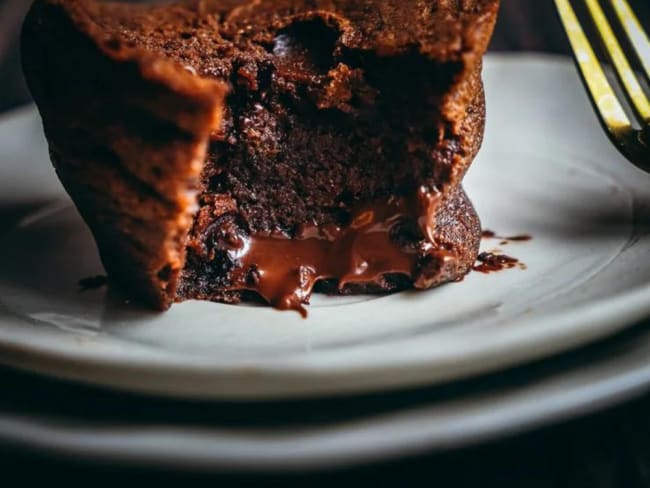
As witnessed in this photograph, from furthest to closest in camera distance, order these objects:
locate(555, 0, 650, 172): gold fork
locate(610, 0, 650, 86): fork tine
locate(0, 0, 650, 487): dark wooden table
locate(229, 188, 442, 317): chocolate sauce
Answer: locate(610, 0, 650, 86): fork tine < locate(555, 0, 650, 172): gold fork < locate(229, 188, 442, 317): chocolate sauce < locate(0, 0, 650, 487): dark wooden table

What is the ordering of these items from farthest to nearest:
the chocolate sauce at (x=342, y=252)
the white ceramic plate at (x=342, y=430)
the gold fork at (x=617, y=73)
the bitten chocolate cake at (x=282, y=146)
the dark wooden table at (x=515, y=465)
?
the gold fork at (x=617, y=73) → the chocolate sauce at (x=342, y=252) → the bitten chocolate cake at (x=282, y=146) → the dark wooden table at (x=515, y=465) → the white ceramic plate at (x=342, y=430)

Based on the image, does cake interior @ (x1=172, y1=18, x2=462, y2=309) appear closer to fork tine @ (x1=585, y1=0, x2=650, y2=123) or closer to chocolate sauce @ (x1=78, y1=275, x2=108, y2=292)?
chocolate sauce @ (x1=78, y1=275, x2=108, y2=292)

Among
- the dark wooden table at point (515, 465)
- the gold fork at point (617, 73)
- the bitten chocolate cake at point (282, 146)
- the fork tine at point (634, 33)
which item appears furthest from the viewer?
the fork tine at point (634, 33)

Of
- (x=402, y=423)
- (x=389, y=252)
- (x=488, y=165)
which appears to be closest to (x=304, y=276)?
(x=389, y=252)

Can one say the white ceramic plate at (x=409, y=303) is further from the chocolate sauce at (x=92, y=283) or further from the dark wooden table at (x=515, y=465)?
the dark wooden table at (x=515, y=465)

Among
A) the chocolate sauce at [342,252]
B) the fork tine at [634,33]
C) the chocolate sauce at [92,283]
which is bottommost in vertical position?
the chocolate sauce at [92,283]

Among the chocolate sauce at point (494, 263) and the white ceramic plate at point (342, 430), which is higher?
the white ceramic plate at point (342, 430)

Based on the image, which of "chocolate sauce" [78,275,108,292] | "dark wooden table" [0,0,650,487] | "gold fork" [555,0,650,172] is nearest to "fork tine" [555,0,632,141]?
"gold fork" [555,0,650,172]

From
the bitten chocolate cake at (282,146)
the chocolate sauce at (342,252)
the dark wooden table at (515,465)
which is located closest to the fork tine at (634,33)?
the bitten chocolate cake at (282,146)
